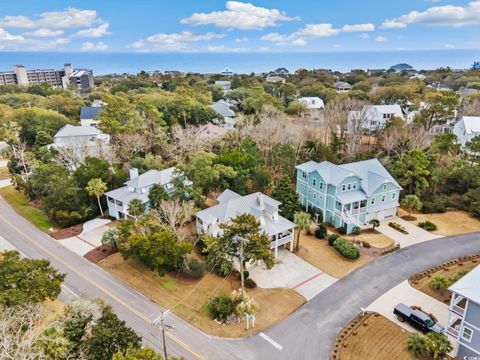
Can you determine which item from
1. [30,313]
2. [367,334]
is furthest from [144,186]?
[367,334]

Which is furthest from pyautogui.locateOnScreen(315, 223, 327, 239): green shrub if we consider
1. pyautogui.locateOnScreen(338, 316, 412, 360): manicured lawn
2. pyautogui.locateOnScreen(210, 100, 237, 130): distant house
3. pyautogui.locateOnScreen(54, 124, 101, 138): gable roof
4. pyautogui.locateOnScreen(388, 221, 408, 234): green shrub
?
pyautogui.locateOnScreen(54, 124, 101, 138): gable roof

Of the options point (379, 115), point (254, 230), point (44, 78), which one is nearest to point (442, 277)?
point (254, 230)

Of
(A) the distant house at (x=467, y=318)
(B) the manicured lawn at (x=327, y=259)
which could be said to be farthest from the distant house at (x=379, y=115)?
(A) the distant house at (x=467, y=318)

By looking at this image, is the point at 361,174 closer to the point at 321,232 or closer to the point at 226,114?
the point at 321,232

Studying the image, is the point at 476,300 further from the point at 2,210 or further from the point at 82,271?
the point at 2,210

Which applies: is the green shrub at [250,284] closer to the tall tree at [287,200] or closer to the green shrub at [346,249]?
the green shrub at [346,249]

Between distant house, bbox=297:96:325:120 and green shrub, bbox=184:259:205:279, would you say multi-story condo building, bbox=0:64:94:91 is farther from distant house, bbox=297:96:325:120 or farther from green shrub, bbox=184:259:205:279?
green shrub, bbox=184:259:205:279
